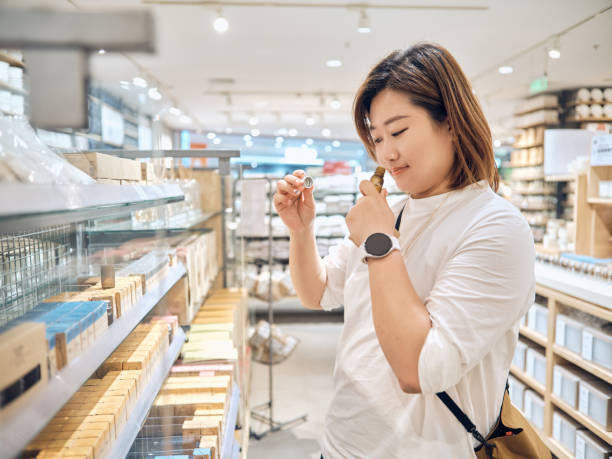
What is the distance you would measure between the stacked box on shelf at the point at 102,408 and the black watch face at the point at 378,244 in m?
0.70


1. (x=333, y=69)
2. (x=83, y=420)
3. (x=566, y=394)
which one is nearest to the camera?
(x=83, y=420)

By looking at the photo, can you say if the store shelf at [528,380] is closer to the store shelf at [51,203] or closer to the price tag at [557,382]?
the price tag at [557,382]

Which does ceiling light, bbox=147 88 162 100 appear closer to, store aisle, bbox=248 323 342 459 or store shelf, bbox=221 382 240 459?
store aisle, bbox=248 323 342 459

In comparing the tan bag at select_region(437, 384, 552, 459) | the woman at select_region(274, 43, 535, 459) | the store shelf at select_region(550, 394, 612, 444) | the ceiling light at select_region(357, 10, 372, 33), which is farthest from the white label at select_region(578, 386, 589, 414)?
the ceiling light at select_region(357, 10, 372, 33)

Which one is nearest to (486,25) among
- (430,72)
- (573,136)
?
(573,136)

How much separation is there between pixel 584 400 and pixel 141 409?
2355mm

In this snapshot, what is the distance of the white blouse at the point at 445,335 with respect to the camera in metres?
0.78

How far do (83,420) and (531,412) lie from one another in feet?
9.44

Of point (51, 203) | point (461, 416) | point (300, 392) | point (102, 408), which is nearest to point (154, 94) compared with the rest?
point (300, 392)

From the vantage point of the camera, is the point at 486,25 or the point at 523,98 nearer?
the point at 486,25

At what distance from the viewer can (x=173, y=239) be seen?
234 centimetres

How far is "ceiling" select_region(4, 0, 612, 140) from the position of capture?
4.79 metres

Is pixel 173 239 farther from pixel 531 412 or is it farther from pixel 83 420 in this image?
pixel 531 412

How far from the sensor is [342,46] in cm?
617
